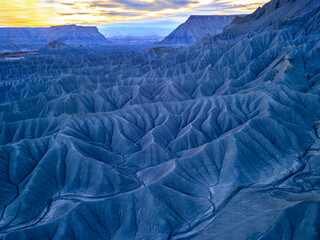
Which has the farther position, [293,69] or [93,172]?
[293,69]

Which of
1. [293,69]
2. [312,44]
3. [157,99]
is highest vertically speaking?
[312,44]

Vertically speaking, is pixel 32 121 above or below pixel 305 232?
below

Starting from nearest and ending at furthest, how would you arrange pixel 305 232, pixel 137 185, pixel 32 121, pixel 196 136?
pixel 305 232, pixel 137 185, pixel 196 136, pixel 32 121

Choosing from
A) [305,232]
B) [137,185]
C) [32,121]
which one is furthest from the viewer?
[32,121]

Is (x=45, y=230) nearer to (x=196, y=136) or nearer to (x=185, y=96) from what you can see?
(x=196, y=136)

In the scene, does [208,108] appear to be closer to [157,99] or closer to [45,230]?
[157,99]

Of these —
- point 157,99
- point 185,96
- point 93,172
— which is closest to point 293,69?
point 185,96
